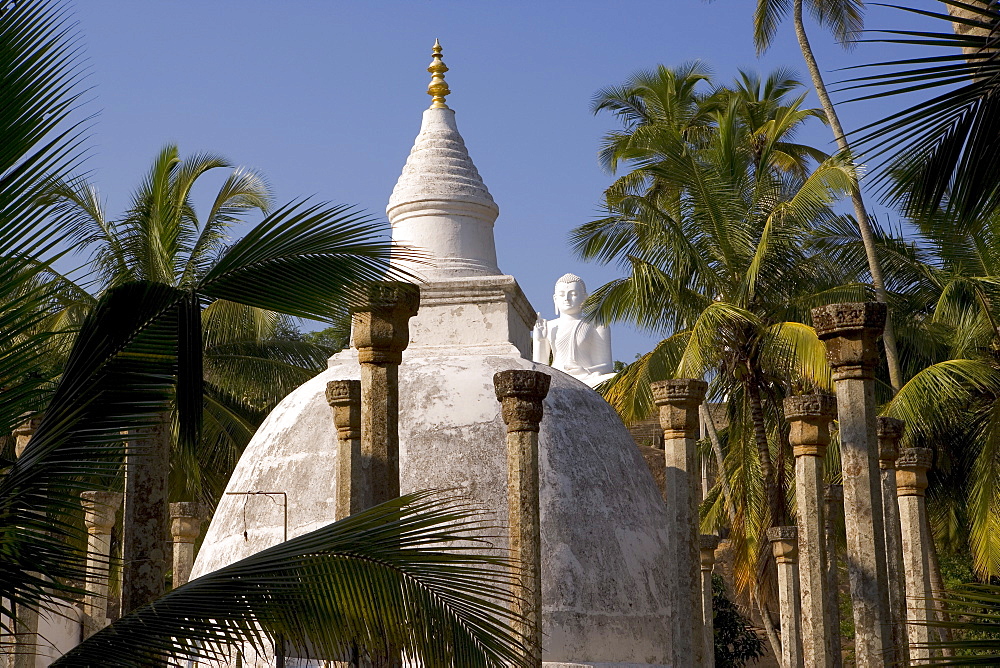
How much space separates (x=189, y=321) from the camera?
632 centimetres

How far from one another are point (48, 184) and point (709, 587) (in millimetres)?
12320

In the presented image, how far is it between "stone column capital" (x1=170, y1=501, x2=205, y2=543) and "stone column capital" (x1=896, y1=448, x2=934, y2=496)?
7.79 metres

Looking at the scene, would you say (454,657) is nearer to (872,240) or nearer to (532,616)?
(532,616)

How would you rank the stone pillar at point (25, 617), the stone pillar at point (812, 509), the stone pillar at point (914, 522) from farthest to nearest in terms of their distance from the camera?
the stone pillar at point (914, 522)
the stone pillar at point (25, 617)
the stone pillar at point (812, 509)

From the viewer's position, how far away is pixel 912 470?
14281 millimetres

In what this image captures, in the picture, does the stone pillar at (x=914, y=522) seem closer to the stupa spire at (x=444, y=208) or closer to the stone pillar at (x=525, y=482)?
the stupa spire at (x=444, y=208)

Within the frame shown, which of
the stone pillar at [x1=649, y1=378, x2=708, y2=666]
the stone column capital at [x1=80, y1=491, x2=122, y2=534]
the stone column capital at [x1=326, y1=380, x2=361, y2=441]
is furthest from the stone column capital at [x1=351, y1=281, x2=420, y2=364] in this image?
the stone column capital at [x1=80, y1=491, x2=122, y2=534]

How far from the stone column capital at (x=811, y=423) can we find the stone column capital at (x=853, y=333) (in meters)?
1.88

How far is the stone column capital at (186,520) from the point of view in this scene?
15.9 meters

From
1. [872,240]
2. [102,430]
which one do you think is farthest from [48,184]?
[872,240]

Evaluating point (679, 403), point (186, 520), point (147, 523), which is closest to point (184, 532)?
point (186, 520)

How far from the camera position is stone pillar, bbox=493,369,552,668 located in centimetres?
942

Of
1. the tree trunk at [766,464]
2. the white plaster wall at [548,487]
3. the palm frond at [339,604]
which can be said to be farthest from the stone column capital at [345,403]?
the tree trunk at [766,464]

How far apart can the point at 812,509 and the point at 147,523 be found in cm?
570
